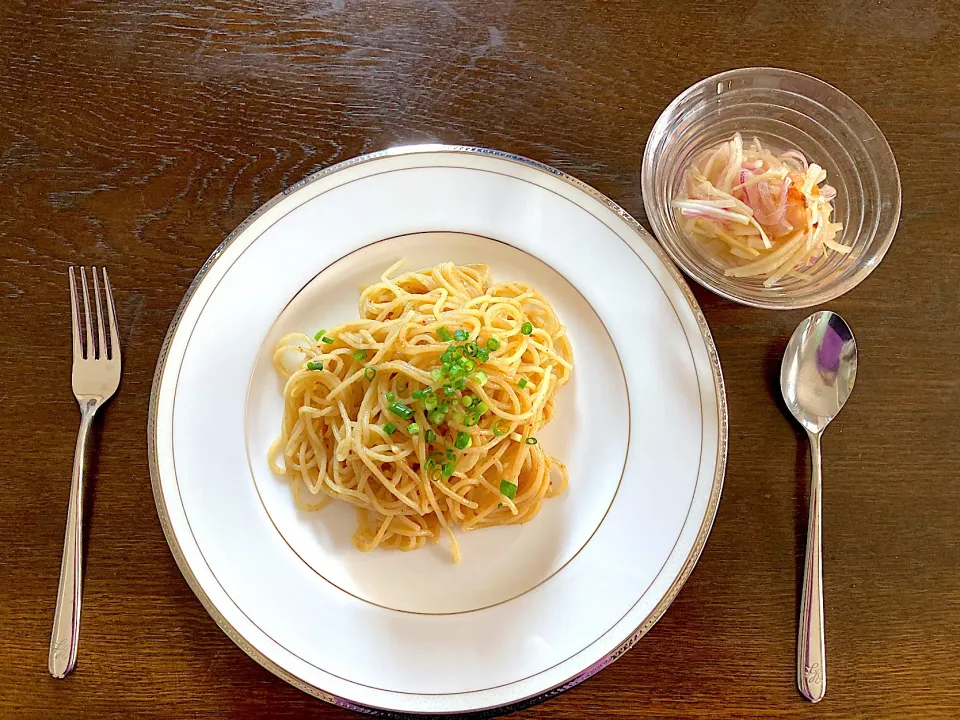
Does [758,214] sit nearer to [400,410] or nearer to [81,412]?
[400,410]

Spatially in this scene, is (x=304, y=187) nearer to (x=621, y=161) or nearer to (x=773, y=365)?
(x=621, y=161)

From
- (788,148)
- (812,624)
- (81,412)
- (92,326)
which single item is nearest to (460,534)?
(812,624)

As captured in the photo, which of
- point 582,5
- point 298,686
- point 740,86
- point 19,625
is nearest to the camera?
point 298,686

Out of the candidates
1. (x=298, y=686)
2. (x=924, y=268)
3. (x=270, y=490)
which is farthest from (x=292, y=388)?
Result: (x=924, y=268)

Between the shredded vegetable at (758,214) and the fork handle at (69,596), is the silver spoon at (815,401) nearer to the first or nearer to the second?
the shredded vegetable at (758,214)

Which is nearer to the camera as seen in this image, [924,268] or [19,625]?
[19,625]

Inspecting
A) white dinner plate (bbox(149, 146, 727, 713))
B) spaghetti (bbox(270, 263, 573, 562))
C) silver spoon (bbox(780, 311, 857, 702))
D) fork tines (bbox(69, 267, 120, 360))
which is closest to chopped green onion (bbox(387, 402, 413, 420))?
spaghetti (bbox(270, 263, 573, 562))

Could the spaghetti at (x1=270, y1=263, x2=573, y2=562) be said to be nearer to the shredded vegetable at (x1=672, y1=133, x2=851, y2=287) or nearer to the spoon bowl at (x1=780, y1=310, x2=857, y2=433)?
the shredded vegetable at (x1=672, y1=133, x2=851, y2=287)

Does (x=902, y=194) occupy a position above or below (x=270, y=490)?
above
